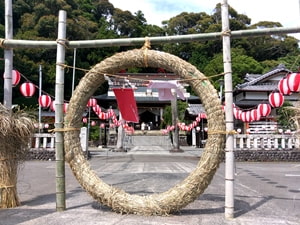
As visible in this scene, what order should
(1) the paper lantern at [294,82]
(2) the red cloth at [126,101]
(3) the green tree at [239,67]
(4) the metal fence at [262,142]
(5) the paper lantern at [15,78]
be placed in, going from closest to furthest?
(2) the red cloth at [126,101] < (5) the paper lantern at [15,78] < (1) the paper lantern at [294,82] < (4) the metal fence at [262,142] < (3) the green tree at [239,67]

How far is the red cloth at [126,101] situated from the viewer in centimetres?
619

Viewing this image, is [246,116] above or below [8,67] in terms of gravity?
below

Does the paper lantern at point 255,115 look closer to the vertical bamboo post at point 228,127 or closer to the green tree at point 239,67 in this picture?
the vertical bamboo post at point 228,127

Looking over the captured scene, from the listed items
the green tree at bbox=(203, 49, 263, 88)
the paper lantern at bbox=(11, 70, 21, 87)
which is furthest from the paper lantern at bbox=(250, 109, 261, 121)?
the green tree at bbox=(203, 49, 263, 88)

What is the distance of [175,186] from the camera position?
5.10 metres

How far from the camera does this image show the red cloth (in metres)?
6.19

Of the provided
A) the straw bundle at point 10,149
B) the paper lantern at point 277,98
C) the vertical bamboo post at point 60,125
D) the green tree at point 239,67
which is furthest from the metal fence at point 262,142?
the green tree at point 239,67

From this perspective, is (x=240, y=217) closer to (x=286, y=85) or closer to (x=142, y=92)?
(x=286, y=85)

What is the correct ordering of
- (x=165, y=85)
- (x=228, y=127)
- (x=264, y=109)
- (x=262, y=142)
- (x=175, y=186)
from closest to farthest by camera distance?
(x=228, y=127)
(x=175, y=186)
(x=165, y=85)
(x=264, y=109)
(x=262, y=142)

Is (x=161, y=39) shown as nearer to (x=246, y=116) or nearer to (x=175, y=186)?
(x=175, y=186)

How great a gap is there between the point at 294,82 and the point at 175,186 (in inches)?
213

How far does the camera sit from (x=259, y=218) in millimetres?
4840

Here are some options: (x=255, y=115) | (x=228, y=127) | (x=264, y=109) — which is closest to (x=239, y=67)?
(x=255, y=115)

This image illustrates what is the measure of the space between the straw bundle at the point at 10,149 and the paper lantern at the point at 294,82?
22.7ft
